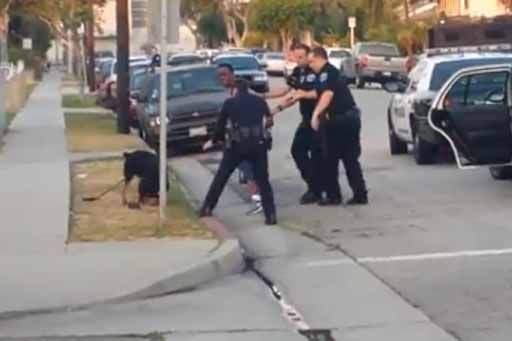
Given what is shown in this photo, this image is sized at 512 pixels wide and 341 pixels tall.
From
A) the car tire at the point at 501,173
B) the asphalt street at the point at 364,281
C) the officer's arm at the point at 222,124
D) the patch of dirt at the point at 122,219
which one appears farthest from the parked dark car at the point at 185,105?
the officer's arm at the point at 222,124

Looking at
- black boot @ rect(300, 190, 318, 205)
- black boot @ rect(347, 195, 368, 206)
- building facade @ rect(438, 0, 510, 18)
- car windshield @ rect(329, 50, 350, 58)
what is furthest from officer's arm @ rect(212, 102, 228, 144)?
building facade @ rect(438, 0, 510, 18)

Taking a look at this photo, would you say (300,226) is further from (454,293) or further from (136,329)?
(136,329)

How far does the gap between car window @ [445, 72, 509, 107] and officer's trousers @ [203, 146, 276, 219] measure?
3.68 metres

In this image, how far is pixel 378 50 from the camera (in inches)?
2397

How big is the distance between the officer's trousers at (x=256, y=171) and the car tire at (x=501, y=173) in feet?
14.7

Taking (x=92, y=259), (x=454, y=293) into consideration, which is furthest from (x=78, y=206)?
(x=454, y=293)

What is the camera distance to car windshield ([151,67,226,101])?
29.3m

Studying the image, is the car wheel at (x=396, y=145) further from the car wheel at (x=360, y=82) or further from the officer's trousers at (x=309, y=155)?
the car wheel at (x=360, y=82)

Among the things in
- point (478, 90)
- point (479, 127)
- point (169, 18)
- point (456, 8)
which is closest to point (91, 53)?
point (456, 8)

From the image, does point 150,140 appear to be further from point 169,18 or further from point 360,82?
point 360,82

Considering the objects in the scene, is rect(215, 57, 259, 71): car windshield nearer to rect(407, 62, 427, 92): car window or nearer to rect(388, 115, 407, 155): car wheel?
rect(388, 115, 407, 155): car wheel

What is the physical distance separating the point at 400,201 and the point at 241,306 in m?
7.22

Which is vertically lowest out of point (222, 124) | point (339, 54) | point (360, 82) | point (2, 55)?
point (360, 82)

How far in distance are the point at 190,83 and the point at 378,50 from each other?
32.0m
